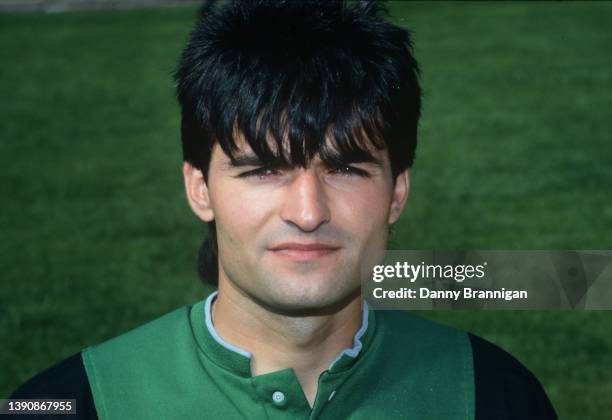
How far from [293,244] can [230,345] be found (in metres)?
Answer: 0.38

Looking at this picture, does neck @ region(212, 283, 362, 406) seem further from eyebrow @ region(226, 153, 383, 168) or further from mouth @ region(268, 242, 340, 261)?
eyebrow @ region(226, 153, 383, 168)

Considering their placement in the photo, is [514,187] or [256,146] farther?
[514,187]

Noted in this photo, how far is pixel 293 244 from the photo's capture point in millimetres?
2631

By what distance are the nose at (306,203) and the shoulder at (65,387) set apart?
727mm

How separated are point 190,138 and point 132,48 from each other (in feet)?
45.9

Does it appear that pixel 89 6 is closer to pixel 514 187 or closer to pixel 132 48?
pixel 132 48

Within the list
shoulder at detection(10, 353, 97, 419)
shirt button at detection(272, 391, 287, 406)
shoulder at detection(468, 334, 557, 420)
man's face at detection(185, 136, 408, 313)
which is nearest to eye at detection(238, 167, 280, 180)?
man's face at detection(185, 136, 408, 313)

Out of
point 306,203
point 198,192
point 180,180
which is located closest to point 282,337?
point 306,203

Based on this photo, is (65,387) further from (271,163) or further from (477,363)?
(477,363)

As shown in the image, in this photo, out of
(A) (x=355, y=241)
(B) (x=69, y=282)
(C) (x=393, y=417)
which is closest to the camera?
(A) (x=355, y=241)

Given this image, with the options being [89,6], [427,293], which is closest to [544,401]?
[427,293]

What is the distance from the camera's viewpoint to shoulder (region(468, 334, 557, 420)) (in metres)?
2.91

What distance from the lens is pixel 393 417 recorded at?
9.46 ft

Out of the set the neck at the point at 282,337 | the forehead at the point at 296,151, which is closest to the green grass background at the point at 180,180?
the neck at the point at 282,337
